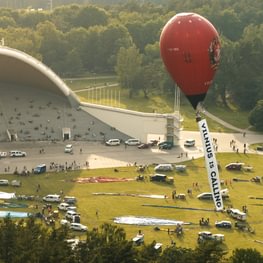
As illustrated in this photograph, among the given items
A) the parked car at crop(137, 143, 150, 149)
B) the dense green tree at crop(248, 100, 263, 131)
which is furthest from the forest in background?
the parked car at crop(137, 143, 150, 149)

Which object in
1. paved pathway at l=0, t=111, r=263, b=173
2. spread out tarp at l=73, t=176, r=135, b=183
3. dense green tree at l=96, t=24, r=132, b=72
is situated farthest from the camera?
dense green tree at l=96, t=24, r=132, b=72

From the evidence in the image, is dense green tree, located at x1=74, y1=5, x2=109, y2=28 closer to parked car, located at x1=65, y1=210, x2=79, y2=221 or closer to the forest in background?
the forest in background

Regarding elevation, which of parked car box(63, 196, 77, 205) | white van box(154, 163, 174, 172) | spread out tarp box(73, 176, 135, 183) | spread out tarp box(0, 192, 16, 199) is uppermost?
parked car box(63, 196, 77, 205)

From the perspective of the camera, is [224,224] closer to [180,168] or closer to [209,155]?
[209,155]

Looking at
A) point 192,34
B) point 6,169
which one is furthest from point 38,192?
point 192,34

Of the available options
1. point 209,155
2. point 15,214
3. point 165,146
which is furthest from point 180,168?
point 209,155

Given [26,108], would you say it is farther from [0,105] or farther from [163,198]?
[163,198]

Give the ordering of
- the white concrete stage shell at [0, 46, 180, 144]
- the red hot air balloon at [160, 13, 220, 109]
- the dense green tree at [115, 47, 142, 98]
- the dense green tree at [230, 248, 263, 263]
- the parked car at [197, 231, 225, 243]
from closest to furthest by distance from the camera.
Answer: the dense green tree at [230, 248, 263, 263] < the red hot air balloon at [160, 13, 220, 109] < the parked car at [197, 231, 225, 243] < the white concrete stage shell at [0, 46, 180, 144] < the dense green tree at [115, 47, 142, 98]
